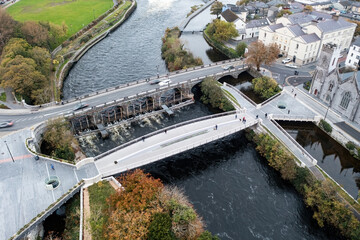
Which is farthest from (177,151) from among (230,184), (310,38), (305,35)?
(305,35)

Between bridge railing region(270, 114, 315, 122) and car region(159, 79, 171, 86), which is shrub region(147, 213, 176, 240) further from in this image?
car region(159, 79, 171, 86)

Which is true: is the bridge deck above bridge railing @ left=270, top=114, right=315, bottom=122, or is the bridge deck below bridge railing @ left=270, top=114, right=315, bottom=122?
above

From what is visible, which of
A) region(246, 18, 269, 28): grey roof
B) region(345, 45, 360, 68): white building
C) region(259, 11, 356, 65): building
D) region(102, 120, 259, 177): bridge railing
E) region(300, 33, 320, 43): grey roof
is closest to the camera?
region(102, 120, 259, 177): bridge railing

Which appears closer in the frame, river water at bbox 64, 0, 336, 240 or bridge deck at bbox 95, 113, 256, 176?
river water at bbox 64, 0, 336, 240

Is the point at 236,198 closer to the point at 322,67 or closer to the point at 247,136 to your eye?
the point at 247,136

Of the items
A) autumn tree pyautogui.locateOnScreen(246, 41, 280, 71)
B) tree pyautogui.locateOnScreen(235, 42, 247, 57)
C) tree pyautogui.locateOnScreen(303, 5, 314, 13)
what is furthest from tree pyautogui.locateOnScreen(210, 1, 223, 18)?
autumn tree pyautogui.locateOnScreen(246, 41, 280, 71)

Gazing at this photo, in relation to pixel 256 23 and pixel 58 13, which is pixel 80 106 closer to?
pixel 256 23
